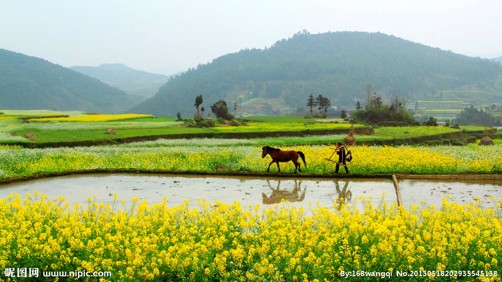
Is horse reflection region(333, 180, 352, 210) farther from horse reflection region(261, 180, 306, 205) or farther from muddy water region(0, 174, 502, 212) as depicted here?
horse reflection region(261, 180, 306, 205)

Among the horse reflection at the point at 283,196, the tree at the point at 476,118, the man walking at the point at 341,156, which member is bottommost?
the horse reflection at the point at 283,196

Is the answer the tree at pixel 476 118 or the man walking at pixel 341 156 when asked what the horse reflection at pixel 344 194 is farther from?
the tree at pixel 476 118

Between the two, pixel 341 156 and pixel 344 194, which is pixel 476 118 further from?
pixel 344 194

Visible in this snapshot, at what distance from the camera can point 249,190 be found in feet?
68.8

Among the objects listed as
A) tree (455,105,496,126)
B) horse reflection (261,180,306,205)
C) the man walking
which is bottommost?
horse reflection (261,180,306,205)

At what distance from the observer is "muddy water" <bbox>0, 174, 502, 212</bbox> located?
1888 cm

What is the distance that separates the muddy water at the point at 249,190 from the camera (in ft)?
61.9

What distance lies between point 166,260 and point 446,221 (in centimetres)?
707

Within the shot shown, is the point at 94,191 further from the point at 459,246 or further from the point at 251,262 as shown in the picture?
the point at 459,246

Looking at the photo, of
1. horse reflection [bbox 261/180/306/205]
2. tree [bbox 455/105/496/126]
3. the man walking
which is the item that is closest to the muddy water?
horse reflection [bbox 261/180/306/205]

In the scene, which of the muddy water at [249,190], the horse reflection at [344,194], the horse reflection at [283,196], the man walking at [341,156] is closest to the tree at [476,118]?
the man walking at [341,156]

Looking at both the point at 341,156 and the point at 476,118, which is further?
the point at 476,118

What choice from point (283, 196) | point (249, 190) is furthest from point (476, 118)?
point (283, 196)

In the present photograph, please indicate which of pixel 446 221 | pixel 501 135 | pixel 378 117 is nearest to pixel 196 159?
pixel 446 221
